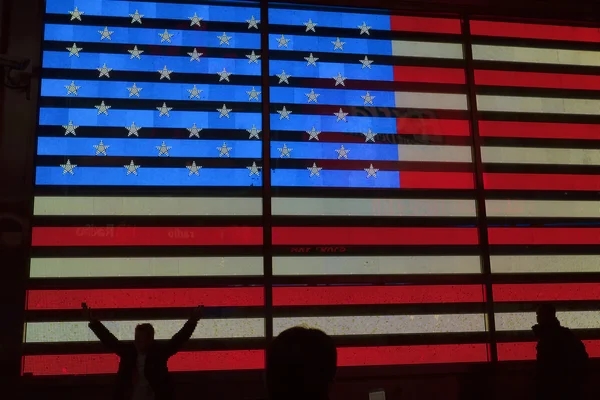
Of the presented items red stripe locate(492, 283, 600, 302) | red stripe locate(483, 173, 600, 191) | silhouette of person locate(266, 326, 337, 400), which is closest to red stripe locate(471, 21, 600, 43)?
red stripe locate(483, 173, 600, 191)

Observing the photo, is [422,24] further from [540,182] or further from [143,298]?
[143,298]

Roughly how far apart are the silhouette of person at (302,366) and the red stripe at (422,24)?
694 cm

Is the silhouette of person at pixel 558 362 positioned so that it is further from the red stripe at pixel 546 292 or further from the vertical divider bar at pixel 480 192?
the red stripe at pixel 546 292

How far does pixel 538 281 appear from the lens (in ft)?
25.9

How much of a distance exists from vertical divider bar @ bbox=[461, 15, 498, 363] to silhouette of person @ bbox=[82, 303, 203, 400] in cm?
377

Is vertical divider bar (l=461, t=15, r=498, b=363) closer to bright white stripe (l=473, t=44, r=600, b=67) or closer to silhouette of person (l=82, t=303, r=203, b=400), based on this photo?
bright white stripe (l=473, t=44, r=600, b=67)

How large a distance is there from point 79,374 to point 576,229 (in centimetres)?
641

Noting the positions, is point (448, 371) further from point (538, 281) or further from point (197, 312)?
point (197, 312)

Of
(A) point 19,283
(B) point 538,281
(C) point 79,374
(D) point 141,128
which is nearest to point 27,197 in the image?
(A) point 19,283

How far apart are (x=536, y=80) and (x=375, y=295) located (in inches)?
149

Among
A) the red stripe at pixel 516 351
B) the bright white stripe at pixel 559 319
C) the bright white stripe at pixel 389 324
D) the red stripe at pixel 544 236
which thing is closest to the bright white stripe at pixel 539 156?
the red stripe at pixel 544 236

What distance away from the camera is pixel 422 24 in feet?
27.3

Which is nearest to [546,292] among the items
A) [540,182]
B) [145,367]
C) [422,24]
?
[540,182]

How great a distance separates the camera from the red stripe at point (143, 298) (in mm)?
6863
